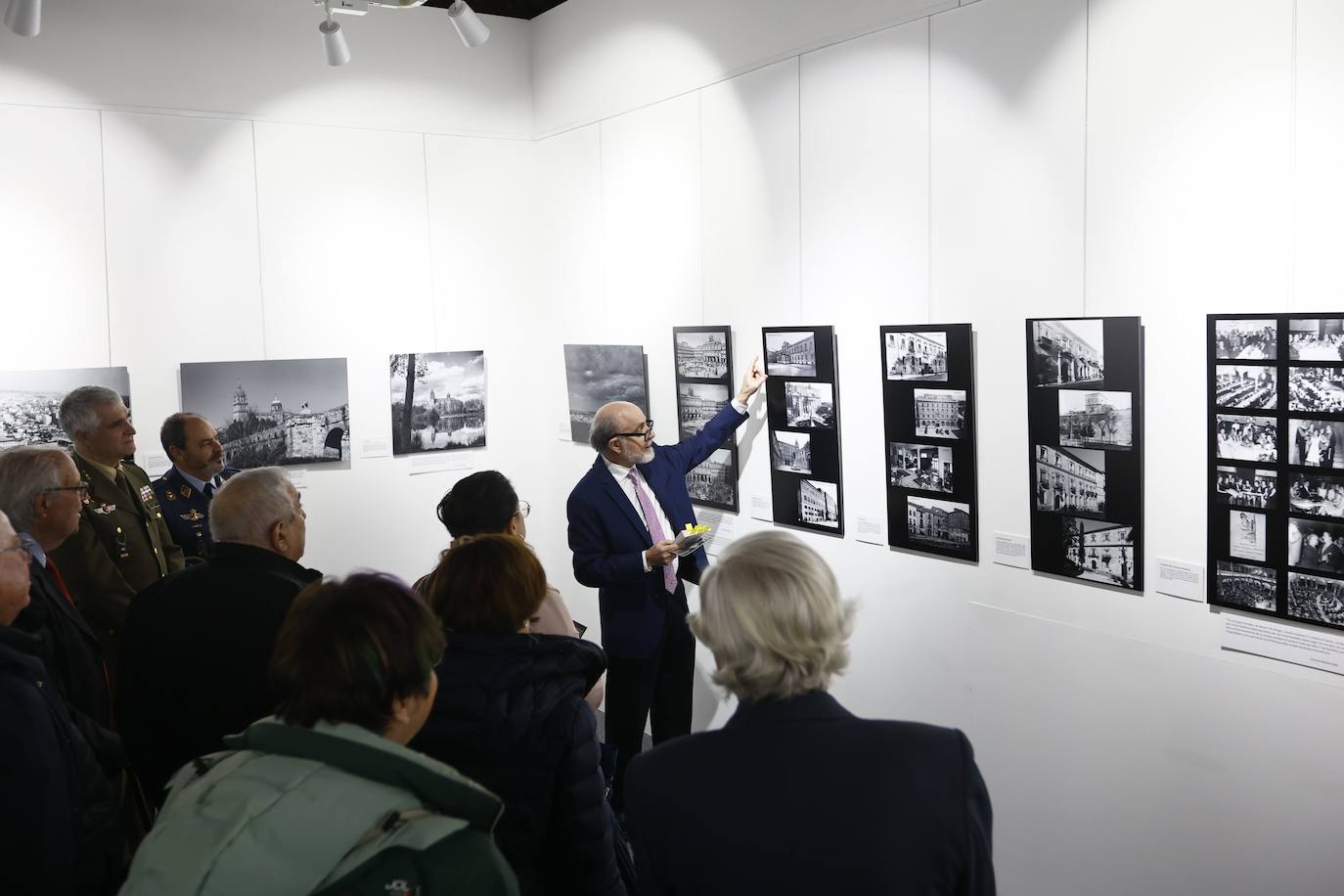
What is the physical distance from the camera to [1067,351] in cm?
423

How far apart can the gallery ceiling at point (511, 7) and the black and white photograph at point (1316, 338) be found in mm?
5882

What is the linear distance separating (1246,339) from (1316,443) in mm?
413

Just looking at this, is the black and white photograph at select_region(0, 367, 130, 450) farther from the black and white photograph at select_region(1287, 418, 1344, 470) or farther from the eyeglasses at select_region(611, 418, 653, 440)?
the black and white photograph at select_region(1287, 418, 1344, 470)

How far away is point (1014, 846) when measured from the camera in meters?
4.67

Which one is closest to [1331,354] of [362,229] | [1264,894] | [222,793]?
[1264,894]

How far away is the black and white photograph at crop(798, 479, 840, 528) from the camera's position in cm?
547

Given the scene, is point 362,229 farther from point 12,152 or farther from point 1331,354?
point 1331,354

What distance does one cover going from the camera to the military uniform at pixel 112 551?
4754 mm

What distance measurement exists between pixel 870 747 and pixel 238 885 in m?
1.06

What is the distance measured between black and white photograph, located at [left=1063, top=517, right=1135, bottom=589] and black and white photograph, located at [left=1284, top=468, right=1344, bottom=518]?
63 centimetres

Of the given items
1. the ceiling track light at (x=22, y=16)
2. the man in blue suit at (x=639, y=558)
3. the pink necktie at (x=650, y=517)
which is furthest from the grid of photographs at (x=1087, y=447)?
the ceiling track light at (x=22, y=16)

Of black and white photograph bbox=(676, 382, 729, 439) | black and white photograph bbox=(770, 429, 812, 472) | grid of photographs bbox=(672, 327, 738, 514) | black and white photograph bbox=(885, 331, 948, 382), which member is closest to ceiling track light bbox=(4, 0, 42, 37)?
grid of photographs bbox=(672, 327, 738, 514)

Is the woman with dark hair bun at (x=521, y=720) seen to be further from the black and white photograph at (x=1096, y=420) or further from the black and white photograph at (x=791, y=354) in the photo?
the black and white photograph at (x=791, y=354)

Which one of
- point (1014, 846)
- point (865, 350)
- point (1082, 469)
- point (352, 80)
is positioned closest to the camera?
point (1082, 469)
